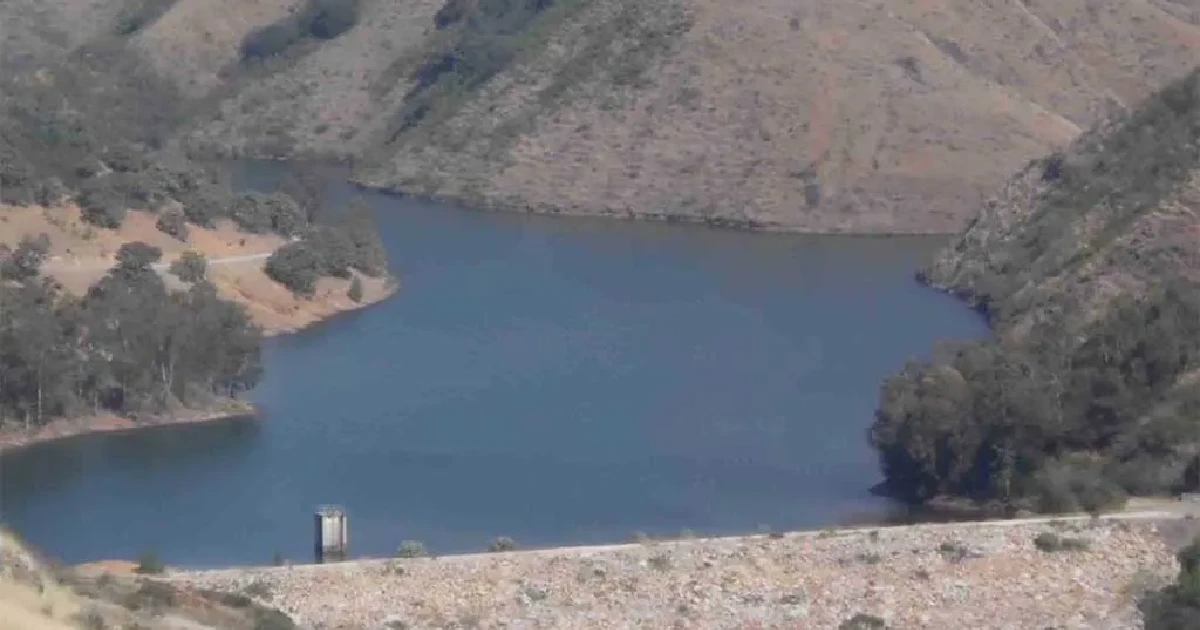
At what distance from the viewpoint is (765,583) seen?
33.7 m

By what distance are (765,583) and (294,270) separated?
5159 cm

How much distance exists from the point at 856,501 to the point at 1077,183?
124ft

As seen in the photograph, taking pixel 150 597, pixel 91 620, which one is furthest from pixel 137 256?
pixel 91 620

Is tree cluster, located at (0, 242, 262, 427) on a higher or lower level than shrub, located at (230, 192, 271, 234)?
higher

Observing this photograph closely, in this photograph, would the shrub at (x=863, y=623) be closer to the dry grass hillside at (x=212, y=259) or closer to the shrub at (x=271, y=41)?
the dry grass hillside at (x=212, y=259)

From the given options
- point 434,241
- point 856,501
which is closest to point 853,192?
point 434,241

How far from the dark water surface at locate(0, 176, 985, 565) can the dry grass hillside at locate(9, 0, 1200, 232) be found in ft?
55.5

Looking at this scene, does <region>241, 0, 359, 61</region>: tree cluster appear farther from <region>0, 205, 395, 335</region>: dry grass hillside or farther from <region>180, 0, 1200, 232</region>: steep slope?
<region>0, 205, 395, 335</region>: dry grass hillside

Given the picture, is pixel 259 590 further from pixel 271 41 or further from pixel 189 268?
pixel 271 41

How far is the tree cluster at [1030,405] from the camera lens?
50.3 m

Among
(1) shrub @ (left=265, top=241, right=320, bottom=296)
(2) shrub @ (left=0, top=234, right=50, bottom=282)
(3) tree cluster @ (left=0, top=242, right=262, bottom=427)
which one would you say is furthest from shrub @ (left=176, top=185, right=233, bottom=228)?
(3) tree cluster @ (left=0, top=242, right=262, bottom=427)

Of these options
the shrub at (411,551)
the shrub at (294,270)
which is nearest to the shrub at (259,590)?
the shrub at (411,551)

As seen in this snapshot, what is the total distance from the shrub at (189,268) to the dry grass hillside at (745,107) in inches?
1417

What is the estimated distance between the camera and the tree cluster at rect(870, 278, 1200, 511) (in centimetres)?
5034
